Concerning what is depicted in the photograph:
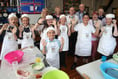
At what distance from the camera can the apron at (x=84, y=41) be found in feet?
7.57

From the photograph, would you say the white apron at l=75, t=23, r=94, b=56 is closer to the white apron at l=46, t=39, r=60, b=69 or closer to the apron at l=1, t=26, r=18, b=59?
the white apron at l=46, t=39, r=60, b=69

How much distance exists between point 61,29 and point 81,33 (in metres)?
0.38

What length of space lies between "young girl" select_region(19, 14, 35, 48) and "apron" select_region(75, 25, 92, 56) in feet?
2.89

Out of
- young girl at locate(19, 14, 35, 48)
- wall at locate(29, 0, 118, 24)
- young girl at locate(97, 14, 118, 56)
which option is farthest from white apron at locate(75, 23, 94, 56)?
wall at locate(29, 0, 118, 24)

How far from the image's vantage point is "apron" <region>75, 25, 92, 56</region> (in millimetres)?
2307

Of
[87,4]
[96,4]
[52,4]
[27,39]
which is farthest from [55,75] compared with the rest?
[96,4]

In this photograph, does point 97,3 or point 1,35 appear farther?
point 97,3

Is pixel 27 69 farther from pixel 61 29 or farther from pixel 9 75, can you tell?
pixel 61 29

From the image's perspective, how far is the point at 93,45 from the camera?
2.66 meters

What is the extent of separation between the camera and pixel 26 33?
6.69 feet

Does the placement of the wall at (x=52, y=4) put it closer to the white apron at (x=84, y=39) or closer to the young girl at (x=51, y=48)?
the white apron at (x=84, y=39)

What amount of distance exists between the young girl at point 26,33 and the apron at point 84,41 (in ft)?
2.89

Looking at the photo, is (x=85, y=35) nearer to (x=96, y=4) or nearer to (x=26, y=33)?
(x=26, y=33)

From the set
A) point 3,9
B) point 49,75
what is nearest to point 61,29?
point 49,75
